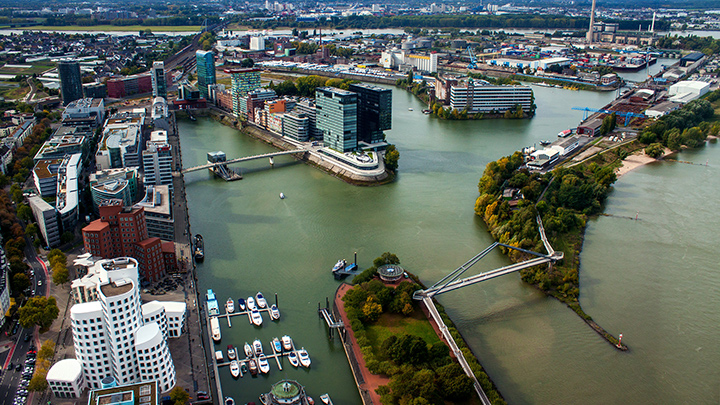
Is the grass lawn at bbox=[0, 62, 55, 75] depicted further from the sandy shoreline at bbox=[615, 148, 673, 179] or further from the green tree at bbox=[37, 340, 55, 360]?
the sandy shoreline at bbox=[615, 148, 673, 179]

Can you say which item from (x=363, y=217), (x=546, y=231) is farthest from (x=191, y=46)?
(x=546, y=231)

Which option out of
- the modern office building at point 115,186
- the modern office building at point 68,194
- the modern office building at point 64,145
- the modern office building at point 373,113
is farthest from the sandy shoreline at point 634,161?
the modern office building at point 64,145

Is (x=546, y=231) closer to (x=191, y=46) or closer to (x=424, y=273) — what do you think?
(x=424, y=273)

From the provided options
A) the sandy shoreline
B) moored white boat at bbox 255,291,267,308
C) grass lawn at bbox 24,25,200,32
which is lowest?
moored white boat at bbox 255,291,267,308

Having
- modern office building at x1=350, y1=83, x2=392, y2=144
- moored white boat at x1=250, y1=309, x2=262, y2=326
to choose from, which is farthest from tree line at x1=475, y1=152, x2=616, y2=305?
moored white boat at x1=250, y1=309, x2=262, y2=326

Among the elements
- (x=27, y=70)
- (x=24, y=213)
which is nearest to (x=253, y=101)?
(x=24, y=213)

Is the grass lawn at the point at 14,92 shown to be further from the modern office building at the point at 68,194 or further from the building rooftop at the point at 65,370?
the building rooftop at the point at 65,370
